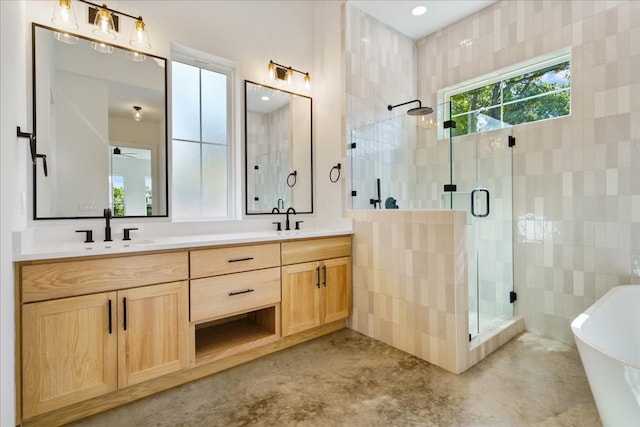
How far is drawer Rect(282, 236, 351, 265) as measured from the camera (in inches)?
97.3

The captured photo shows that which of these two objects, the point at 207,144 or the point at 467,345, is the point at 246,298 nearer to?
the point at 207,144

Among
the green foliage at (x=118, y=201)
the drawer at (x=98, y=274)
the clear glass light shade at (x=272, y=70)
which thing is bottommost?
the drawer at (x=98, y=274)

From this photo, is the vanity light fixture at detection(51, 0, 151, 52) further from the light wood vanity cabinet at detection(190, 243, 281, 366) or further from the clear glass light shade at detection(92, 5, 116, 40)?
the light wood vanity cabinet at detection(190, 243, 281, 366)

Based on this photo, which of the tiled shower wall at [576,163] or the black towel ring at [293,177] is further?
the black towel ring at [293,177]

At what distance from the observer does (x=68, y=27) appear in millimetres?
2092

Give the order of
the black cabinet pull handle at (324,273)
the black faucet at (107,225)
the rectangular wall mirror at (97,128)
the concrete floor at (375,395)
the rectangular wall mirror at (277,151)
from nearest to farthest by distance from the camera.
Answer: the concrete floor at (375,395) → the rectangular wall mirror at (97,128) → the black faucet at (107,225) → the black cabinet pull handle at (324,273) → the rectangular wall mirror at (277,151)

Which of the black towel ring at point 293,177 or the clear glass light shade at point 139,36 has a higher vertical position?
the clear glass light shade at point 139,36

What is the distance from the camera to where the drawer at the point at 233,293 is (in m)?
2.02

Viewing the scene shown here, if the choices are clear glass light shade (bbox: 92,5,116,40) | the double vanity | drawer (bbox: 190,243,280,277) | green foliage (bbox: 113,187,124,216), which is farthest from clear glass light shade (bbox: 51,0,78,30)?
drawer (bbox: 190,243,280,277)

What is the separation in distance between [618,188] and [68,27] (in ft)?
13.2

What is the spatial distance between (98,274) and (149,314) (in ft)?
1.18

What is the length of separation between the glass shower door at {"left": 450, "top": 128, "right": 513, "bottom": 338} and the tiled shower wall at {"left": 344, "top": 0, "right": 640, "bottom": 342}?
12 centimetres

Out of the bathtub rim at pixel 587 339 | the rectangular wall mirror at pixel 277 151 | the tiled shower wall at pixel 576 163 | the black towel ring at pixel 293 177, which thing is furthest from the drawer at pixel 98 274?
the tiled shower wall at pixel 576 163

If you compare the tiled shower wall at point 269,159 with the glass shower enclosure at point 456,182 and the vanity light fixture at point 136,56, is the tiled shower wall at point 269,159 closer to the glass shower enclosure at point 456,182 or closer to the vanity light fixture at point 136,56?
the glass shower enclosure at point 456,182
